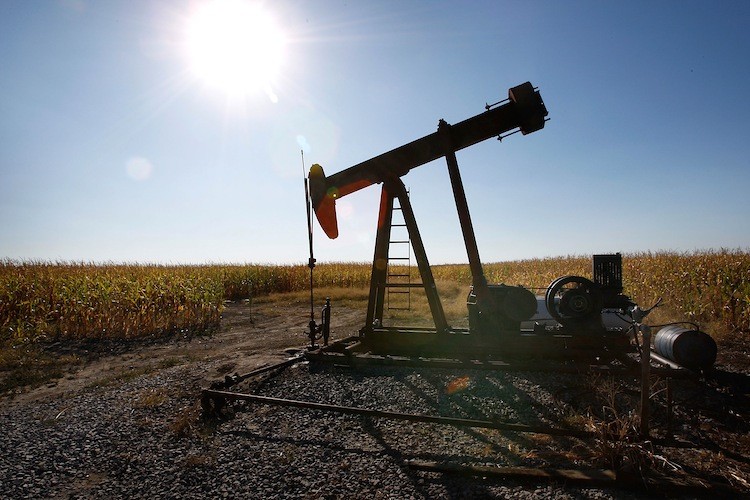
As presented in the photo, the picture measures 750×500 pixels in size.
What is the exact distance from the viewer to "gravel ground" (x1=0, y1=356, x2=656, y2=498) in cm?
364

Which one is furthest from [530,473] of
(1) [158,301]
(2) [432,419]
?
(1) [158,301]

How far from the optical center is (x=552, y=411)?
16.7 feet

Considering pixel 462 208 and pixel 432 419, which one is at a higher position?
pixel 462 208

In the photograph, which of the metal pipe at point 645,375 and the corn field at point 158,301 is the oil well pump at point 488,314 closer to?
the metal pipe at point 645,375

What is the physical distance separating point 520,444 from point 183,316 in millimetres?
11441

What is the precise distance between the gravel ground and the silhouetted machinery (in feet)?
2.28

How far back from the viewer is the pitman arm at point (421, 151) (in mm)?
6707

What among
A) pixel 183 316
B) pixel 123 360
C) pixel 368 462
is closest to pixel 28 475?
pixel 368 462

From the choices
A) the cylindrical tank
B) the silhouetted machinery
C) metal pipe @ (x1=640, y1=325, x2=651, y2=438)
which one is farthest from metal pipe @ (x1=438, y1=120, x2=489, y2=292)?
metal pipe @ (x1=640, y1=325, x2=651, y2=438)

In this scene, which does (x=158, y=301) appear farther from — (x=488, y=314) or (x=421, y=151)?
(x=488, y=314)

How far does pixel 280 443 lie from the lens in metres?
4.50

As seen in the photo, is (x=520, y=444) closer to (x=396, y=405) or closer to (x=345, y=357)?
(x=396, y=405)

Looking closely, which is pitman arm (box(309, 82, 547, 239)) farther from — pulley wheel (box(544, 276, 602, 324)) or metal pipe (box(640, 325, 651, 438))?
metal pipe (box(640, 325, 651, 438))

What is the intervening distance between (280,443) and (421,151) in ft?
16.9
